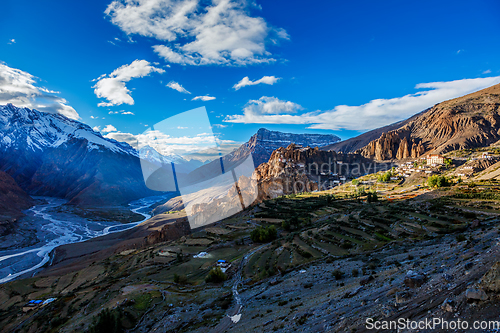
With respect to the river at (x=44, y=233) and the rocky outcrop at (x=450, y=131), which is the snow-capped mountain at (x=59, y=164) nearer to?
the river at (x=44, y=233)

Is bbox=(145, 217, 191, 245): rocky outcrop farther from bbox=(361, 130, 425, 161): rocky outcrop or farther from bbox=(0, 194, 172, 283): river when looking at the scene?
bbox=(361, 130, 425, 161): rocky outcrop

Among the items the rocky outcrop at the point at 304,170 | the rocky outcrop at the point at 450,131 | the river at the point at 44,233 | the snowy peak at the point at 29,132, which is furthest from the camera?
the snowy peak at the point at 29,132

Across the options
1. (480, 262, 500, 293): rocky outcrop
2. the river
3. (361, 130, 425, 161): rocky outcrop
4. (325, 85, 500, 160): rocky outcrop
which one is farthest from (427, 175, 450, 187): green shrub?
the river

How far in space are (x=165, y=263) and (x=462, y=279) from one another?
34.7 m

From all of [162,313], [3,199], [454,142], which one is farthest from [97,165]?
[454,142]

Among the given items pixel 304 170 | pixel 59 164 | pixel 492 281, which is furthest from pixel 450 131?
pixel 59 164

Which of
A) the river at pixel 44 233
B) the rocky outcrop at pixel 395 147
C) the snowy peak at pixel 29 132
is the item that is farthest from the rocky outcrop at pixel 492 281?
the snowy peak at pixel 29 132

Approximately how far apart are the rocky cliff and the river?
144 meters

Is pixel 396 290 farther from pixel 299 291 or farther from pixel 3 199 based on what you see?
pixel 3 199

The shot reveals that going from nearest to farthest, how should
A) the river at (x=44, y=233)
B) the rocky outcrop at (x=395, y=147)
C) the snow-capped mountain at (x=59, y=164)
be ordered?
the river at (x=44, y=233)
the rocky outcrop at (x=395, y=147)
the snow-capped mountain at (x=59, y=164)

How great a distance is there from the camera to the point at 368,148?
484 feet

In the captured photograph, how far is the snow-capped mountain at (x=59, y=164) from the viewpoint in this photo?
153125 mm

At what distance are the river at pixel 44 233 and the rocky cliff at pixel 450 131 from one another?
14360 centimetres

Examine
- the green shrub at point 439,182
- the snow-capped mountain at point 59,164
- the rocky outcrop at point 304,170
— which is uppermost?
the snow-capped mountain at point 59,164
